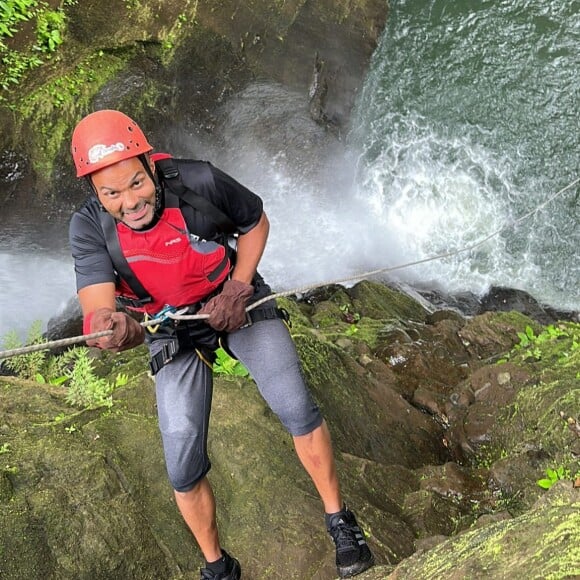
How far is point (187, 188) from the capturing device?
11.2 feet

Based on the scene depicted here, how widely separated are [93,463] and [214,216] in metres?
1.94

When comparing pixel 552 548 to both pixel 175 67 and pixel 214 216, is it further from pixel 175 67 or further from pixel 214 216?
pixel 175 67

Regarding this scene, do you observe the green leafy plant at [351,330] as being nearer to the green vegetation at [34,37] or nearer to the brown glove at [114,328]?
the brown glove at [114,328]

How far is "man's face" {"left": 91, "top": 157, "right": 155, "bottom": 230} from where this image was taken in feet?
10.5

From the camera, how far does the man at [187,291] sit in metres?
3.21

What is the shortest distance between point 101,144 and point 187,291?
0.98 meters

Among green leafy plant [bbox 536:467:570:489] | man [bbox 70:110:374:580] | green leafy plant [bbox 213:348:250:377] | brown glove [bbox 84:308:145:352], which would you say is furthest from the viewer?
green leafy plant [bbox 213:348:250:377]

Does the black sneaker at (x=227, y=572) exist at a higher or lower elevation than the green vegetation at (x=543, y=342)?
higher

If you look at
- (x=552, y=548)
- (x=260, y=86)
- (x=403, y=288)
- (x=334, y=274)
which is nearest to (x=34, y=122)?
(x=260, y=86)

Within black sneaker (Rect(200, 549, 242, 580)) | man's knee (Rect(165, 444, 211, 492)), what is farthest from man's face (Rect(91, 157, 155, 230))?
black sneaker (Rect(200, 549, 242, 580))

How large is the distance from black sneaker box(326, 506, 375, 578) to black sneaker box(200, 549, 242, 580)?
0.64 meters

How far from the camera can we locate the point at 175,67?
10.9 m

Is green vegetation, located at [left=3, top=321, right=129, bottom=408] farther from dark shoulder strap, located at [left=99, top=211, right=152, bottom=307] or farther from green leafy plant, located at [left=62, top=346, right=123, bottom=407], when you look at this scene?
dark shoulder strap, located at [left=99, top=211, right=152, bottom=307]

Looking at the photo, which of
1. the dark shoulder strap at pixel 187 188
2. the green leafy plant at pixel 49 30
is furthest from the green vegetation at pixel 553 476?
the green leafy plant at pixel 49 30
